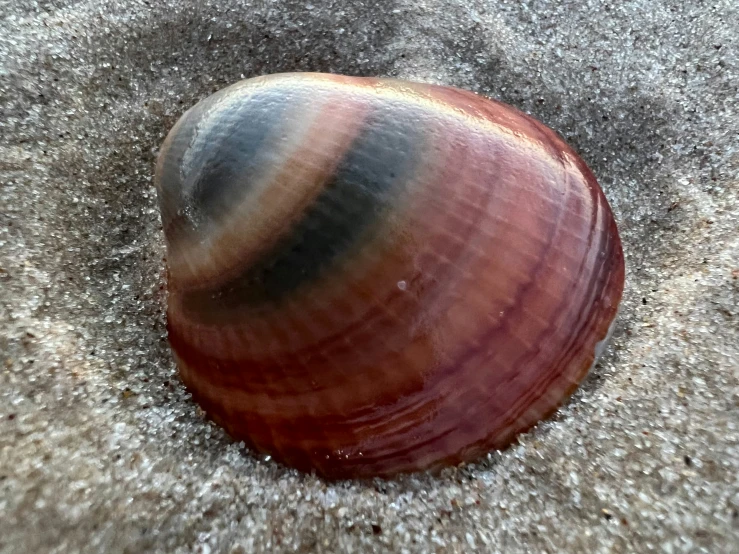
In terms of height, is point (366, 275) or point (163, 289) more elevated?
point (366, 275)

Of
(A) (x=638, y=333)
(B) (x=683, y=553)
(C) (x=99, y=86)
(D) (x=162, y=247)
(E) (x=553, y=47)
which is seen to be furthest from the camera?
(E) (x=553, y=47)

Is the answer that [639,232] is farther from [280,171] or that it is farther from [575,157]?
[280,171]

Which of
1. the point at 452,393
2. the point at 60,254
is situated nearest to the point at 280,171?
the point at 452,393

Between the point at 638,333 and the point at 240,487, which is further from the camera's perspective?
the point at 638,333

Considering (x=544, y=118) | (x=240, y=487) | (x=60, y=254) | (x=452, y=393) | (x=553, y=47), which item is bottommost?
(x=240, y=487)

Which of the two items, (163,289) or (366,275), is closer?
(366,275)
